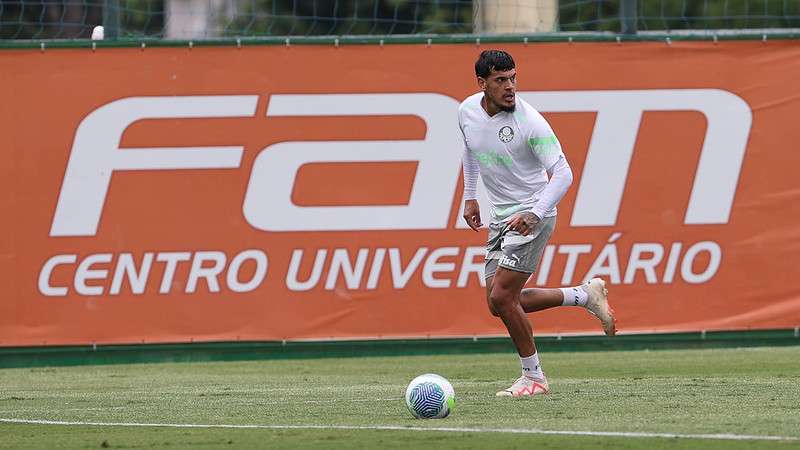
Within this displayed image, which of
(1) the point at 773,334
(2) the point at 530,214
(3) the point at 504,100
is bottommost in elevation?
(1) the point at 773,334

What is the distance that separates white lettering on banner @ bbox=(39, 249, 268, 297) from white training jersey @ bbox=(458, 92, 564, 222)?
4.73 m

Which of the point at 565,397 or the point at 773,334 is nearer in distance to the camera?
the point at 565,397

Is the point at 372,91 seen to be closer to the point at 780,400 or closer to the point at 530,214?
the point at 530,214

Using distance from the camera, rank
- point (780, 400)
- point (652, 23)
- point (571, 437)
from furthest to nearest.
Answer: point (652, 23)
point (780, 400)
point (571, 437)

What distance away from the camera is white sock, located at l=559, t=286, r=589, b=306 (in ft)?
33.0

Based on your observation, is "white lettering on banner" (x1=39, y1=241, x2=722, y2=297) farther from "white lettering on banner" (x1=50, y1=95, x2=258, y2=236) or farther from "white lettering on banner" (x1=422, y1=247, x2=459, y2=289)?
"white lettering on banner" (x1=50, y1=95, x2=258, y2=236)

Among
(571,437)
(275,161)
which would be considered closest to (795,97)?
(275,161)

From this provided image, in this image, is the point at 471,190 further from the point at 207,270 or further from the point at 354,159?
the point at 207,270

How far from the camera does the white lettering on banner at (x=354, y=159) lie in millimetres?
14086

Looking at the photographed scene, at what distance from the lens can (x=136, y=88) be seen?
1408 cm

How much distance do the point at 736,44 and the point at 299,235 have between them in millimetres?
4469

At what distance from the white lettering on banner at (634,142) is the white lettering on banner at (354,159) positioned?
0.96 metres

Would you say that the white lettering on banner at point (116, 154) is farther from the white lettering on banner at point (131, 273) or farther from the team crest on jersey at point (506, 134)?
the team crest on jersey at point (506, 134)

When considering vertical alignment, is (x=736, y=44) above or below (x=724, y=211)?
above
